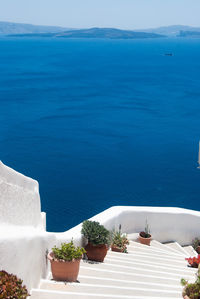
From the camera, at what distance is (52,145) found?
42562 mm

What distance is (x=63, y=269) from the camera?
20.0 feet

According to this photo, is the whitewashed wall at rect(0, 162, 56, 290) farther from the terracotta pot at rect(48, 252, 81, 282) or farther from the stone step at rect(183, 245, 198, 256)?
the stone step at rect(183, 245, 198, 256)

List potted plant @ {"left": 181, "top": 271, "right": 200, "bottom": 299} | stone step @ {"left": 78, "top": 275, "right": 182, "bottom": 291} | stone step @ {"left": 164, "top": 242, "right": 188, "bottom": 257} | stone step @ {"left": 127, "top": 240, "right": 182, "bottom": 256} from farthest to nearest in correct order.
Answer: stone step @ {"left": 164, "top": 242, "right": 188, "bottom": 257} → stone step @ {"left": 127, "top": 240, "right": 182, "bottom": 256} → stone step @ {"left": 78, "top": 275, "right": 182, "bottom": 291} → potted plant @ {"left": 181, "top": 271, "right": 200, "bottom": 299}

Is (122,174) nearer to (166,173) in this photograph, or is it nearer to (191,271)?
(166,173)

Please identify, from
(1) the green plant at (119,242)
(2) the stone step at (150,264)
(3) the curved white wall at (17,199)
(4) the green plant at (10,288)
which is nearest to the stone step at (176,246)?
(1) the green plant at (119,242)

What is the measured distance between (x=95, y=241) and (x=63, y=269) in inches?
72.2

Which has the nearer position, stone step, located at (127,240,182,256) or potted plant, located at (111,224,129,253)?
potted plant, located at (111,224,129,253)

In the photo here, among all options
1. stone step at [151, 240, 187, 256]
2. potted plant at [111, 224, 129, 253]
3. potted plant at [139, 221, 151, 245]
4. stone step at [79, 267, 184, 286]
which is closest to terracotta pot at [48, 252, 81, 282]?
stone step at [79, 267, 184, 286]

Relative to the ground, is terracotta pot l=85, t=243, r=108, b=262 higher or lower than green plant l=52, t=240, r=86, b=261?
lower

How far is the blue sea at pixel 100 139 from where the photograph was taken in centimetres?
3088

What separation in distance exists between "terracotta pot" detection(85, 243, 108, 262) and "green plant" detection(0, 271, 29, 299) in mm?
3948

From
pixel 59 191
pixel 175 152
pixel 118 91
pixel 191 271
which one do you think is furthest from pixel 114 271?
pixel 118 91

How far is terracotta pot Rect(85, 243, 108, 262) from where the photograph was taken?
25.5 feet

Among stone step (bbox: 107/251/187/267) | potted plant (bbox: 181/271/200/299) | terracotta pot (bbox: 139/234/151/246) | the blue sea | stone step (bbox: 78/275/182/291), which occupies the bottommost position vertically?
the blue sea
